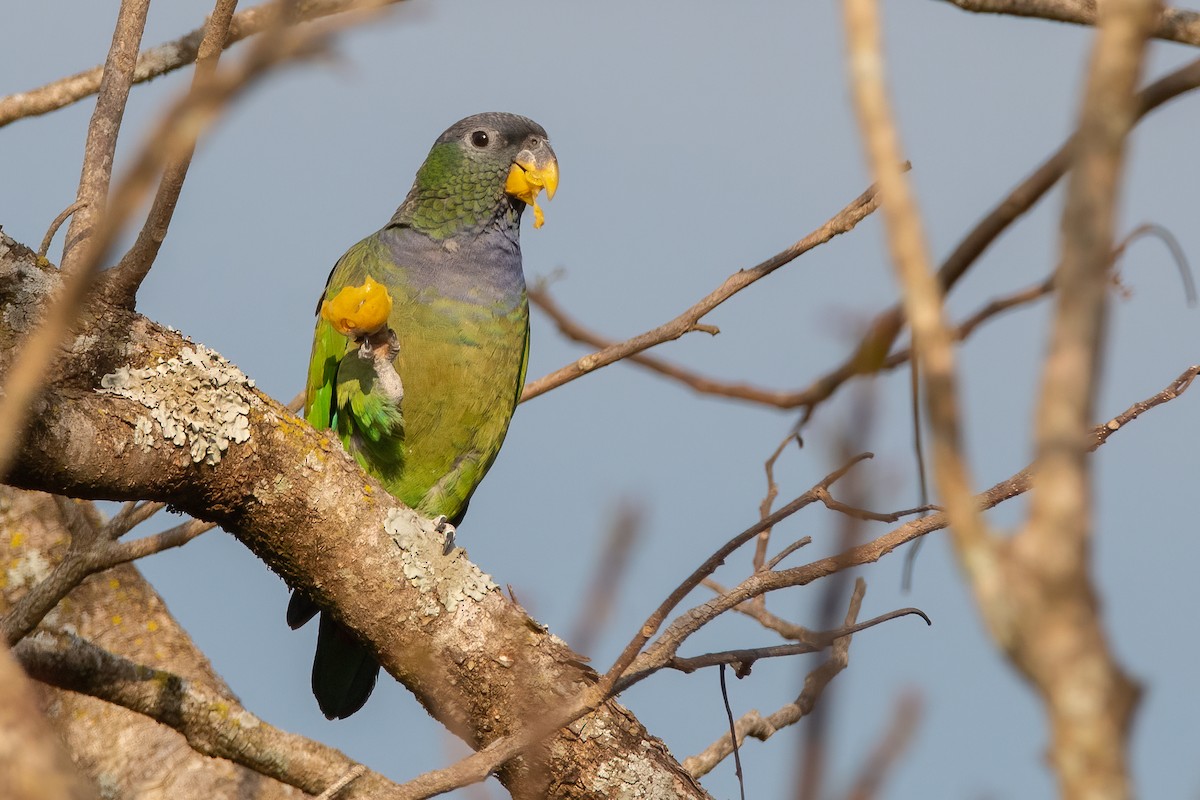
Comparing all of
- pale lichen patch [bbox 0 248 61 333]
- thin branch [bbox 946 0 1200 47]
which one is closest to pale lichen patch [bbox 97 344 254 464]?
pale lichen patch [bbox 0 248 61 333]

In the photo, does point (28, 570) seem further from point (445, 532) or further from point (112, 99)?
point (112, 99)

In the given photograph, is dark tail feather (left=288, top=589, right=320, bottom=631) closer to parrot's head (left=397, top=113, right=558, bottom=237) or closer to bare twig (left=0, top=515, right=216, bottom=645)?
bare twig (left=0, top=515, right=216, bottom=645)

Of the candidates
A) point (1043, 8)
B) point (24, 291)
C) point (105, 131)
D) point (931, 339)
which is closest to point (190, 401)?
point (24, 291)

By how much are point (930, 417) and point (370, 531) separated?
7.02 ft

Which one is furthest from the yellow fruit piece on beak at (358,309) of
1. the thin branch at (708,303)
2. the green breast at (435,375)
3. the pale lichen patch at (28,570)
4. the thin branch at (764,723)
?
the thin branch at (764,723)

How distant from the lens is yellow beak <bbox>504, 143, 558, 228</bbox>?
4473 mm

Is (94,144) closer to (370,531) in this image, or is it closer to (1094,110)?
(370,531)

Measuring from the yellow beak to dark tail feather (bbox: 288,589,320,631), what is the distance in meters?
1.70

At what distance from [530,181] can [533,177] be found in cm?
2

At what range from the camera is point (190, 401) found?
2.40m

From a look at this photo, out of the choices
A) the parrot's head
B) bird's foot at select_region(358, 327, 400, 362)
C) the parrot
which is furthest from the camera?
the parrot's head

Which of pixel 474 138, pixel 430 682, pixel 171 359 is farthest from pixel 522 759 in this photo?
pixel 474 138

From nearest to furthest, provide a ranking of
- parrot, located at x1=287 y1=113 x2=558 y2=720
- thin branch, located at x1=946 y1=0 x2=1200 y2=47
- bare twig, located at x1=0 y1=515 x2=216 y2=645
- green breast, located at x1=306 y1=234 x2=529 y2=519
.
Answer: thin branch, located at x1=946 y1=0 x2=1200 y2=47 → bare twig, located at x1=0 y1=515 x2=216 y2=645 → parrot, located at x1=287 y1=113 x2=558 y2=720 → green breast, located at x1=306 y1=234 x2=529 y2=519

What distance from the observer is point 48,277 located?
232 centimetres
